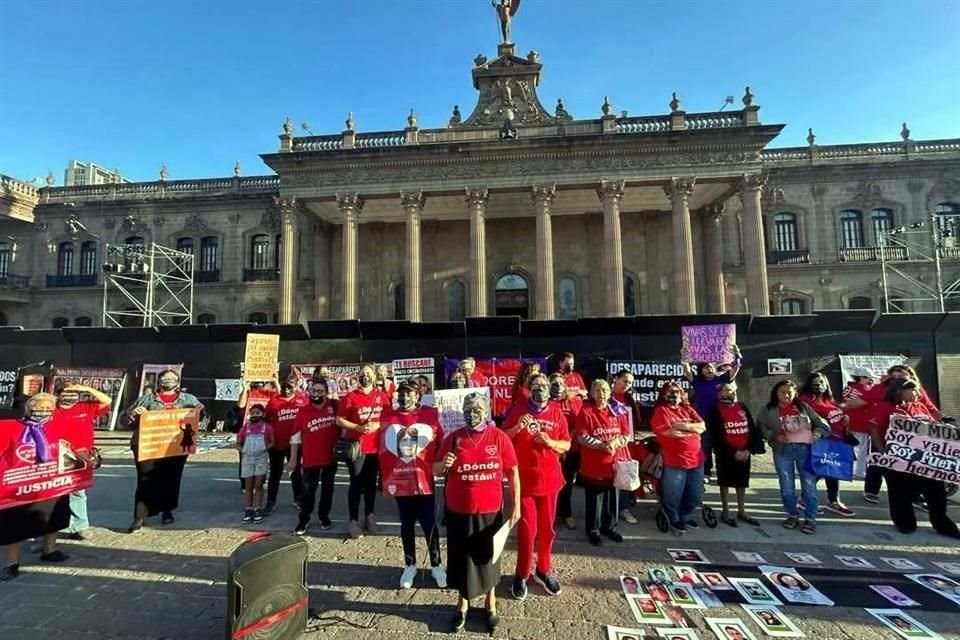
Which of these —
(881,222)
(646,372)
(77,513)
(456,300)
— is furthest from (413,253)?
(881,222)

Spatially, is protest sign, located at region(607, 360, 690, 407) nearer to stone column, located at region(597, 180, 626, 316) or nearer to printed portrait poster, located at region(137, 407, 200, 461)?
printed portrait poster, located at region(137, 407, 200, 461)

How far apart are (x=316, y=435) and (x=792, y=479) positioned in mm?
6280

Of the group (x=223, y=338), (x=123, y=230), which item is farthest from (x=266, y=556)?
(x=123, y=230)

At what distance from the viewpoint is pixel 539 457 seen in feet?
13.6

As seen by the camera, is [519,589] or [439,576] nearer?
[519,589]

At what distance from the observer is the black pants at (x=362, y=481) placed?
5.69 meters

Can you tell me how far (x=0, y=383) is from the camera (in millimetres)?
12430

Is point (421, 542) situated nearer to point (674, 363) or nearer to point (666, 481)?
point (666, 481)

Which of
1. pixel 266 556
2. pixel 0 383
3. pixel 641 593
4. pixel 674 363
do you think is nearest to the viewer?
pixel 266 556

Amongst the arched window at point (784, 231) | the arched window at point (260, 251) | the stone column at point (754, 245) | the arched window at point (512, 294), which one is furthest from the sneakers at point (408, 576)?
the arched window at point (784, 231)

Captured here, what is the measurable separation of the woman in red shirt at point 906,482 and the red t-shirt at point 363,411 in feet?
22.0

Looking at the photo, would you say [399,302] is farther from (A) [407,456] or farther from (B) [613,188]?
(A) [407,456]

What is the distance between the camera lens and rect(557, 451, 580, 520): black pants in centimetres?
593

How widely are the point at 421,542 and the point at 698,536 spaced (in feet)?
11.2
